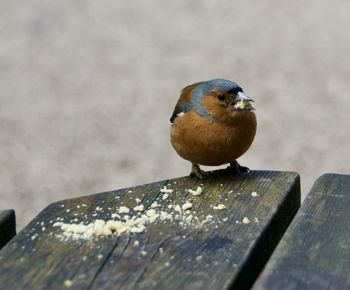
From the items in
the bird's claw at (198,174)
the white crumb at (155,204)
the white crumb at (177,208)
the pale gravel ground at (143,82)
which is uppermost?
the white crumb at (155,204)

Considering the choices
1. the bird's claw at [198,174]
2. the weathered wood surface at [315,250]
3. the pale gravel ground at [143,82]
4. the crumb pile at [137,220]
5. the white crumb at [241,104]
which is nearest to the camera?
the weathered wood surface at [315,250]

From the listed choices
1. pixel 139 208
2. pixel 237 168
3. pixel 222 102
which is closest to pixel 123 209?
pixel 139 208

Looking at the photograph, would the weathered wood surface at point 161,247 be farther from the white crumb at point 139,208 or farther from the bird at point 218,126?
the bird at point 218,126

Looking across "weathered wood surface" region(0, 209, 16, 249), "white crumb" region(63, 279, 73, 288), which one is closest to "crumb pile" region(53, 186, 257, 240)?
"weathered wood surface" region(0, 209, 16, 249)

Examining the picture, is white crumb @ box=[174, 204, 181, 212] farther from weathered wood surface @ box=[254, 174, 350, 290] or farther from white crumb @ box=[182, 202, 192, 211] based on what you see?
weathered wood surface @ box=[254, 174, 350, 290]

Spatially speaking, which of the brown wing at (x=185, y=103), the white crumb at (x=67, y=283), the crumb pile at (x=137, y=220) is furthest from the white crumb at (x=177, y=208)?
the brown wing at (x=185, y=103)

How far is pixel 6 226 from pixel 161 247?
0.63 metres

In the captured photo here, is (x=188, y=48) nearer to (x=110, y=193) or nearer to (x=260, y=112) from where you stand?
(x=260, y=112)

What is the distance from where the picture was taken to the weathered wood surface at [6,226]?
9.64 ft

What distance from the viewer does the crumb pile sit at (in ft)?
9.43

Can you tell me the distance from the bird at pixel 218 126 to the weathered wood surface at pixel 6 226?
98 cm

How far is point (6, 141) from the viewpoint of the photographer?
8203mm

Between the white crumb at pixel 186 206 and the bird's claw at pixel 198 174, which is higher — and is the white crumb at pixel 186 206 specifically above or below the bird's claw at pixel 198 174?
above

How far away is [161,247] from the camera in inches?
106
